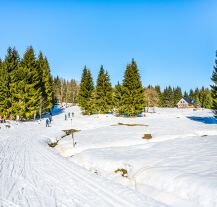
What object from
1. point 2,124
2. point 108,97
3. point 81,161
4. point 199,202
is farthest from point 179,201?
point 108,97

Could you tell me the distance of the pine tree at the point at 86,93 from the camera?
204 ft

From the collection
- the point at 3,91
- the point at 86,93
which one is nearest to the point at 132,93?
the point at 86,93

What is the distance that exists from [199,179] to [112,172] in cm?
475

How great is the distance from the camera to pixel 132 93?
53.3 m

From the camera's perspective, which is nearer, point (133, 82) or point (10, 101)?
point (10, 101)

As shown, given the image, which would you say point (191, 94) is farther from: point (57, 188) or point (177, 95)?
point (57, 188)

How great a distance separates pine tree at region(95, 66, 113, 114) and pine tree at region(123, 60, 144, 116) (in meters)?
7.04

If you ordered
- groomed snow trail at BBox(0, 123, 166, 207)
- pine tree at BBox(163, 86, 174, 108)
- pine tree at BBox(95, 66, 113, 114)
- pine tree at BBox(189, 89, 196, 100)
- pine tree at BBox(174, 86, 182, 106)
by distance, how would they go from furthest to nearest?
pine tree at BBox(189, 89, 196, 100), pine tree at BBox(174, 86, 182, 106), pine tree at BBox(163, 86, 174, 108), pine tree at BBox(95, 66, 113, 114), groomed snow trail at BBox(0, 123, 166, 207)

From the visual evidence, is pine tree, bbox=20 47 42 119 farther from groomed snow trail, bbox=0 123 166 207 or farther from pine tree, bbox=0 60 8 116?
groomed snow trail, bbox=0 123 166 207

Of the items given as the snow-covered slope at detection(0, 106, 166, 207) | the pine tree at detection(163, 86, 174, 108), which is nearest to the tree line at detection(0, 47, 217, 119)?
the snow-covered slope at detection(0, 106, 166, 207)

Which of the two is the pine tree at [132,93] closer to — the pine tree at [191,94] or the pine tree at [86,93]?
the pine tree at [86,93]

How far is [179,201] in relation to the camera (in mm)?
8688

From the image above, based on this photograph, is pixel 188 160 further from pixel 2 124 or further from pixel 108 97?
pixel 108 97

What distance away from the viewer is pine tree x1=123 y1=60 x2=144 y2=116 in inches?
2072
